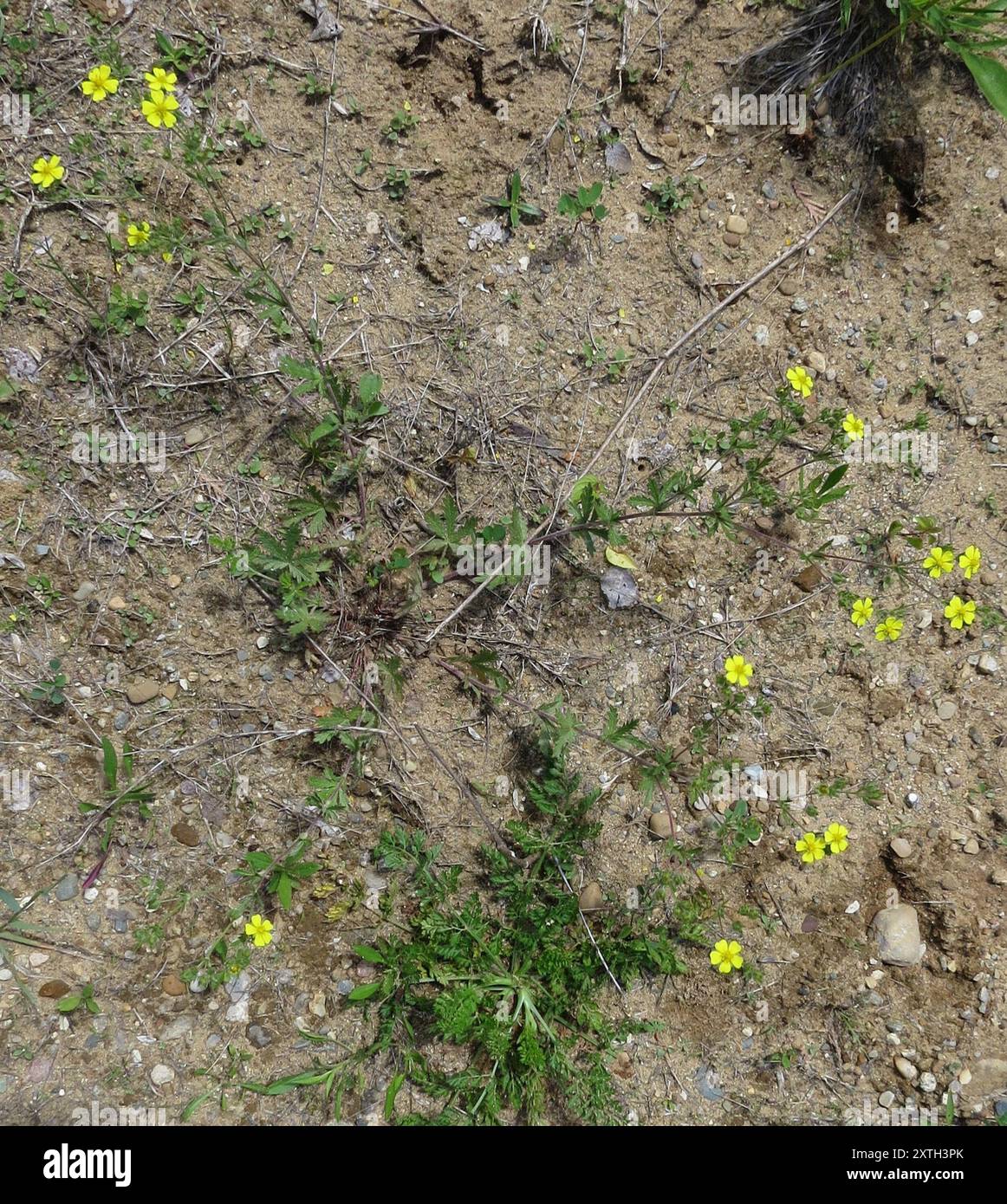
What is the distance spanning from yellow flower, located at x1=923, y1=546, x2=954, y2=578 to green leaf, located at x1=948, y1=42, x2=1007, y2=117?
1970mm

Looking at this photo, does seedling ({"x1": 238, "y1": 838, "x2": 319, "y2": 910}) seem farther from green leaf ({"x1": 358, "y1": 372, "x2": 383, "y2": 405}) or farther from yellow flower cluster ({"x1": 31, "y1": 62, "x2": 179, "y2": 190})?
yellow flower cluster ({"x1": 31, "y1": 62, "x2": 179, "y2": 190})

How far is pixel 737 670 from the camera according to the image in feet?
11.7

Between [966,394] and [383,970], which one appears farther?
[966,394]

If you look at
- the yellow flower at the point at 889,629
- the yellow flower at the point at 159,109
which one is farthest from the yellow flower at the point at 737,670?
the yellow flower at the point at 159,109

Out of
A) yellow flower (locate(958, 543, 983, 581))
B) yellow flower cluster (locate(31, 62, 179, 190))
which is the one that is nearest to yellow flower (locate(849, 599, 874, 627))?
yellow flower (locate(958, 543, 983, 581))

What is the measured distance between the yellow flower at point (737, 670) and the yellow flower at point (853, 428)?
1207mm

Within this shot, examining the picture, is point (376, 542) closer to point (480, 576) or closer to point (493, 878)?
point (480, 576)

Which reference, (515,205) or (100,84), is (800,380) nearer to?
(515,205)

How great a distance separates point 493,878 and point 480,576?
1.41 metres

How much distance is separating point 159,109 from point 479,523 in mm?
2192

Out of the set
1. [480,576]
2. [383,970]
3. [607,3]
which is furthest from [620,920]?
[607,3]

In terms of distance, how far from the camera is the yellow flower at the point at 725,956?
137 inches

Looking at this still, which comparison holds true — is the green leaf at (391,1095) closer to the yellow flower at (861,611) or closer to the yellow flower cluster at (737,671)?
the yellow flower cluster at (737,671)

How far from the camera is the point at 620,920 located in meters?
3.63
